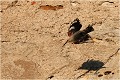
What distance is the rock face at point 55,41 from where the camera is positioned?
329 cm

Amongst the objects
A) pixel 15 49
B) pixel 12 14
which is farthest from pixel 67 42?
pixel 12 14

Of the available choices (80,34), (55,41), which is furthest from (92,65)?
(55,41)

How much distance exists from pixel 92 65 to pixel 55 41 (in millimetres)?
448

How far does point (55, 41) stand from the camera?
3.62 meters

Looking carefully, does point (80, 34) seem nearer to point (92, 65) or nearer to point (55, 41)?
point (92, 65)

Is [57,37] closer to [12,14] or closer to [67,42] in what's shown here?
[67,42]

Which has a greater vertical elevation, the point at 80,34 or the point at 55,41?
the point at 80,34

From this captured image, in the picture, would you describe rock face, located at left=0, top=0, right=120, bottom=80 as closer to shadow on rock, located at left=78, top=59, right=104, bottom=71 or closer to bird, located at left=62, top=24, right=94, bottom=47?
shadow on rock, located at left=78, top=59, right=104, bottom=71

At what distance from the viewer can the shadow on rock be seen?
3.29m

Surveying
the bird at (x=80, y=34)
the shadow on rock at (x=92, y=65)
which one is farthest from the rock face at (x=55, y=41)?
the bird at (x=80, y=34)

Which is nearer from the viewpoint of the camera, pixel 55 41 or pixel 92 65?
pixel 92 65

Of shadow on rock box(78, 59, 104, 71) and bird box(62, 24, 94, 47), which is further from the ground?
bird box(62, 24, 94, 47)

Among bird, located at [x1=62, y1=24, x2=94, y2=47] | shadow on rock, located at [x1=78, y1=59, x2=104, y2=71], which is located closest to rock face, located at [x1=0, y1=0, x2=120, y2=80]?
shadow on rock, located at [x1=78, y1=59, x2=104, y2=71]

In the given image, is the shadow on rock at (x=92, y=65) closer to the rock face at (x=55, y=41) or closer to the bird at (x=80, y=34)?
the rock face at (x=55, y=41)
